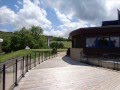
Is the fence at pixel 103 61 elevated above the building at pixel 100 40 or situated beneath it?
situated beneath

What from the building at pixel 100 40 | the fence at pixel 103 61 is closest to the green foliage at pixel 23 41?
the building at pixel 100 40

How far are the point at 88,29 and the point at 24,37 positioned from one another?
247 feet

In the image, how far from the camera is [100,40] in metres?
35.8

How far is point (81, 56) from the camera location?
112 feet

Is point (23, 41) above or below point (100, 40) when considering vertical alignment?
above

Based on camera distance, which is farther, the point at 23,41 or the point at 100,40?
the point at 23,41

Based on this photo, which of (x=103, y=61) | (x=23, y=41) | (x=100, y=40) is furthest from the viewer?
(x=23, y=41)

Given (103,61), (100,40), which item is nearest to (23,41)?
(100,40)

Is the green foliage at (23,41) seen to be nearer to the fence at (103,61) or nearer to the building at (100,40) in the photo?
the building at (100,40)

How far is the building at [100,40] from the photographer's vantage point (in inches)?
1335

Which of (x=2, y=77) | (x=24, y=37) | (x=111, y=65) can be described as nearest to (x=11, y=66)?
(x=2, y=77)

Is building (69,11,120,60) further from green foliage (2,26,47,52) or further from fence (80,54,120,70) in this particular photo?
green foliage (2,26,47,52)

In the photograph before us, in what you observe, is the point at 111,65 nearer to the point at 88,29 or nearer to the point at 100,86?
the point at 100,86

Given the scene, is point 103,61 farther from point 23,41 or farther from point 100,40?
point 23,41
